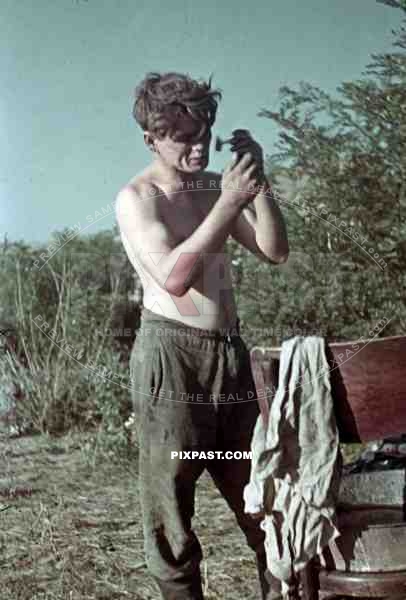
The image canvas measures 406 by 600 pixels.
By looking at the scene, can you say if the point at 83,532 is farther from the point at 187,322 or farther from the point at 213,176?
the point at 213,176

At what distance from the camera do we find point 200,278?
7.21 ft

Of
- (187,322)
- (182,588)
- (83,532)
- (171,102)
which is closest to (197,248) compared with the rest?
(187,322)

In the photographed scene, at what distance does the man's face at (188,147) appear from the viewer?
225cm

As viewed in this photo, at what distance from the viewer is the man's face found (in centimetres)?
225

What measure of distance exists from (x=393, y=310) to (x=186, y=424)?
0.91 m

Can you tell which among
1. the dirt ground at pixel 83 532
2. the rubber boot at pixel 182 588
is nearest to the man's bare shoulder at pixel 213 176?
the dirt ground at pixel 83 532

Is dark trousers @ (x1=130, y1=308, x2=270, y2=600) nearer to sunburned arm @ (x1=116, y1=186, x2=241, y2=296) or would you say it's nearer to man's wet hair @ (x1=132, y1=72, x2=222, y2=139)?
sunburned arm @ (x1=116, y1=186, x2=241, y2=296)

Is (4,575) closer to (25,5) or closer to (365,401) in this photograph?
(365,401)

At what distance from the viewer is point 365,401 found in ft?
5.30

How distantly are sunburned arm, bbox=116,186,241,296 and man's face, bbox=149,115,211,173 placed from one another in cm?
12

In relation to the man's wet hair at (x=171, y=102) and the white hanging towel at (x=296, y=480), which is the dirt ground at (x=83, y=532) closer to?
the white hanging towel at (x=296, y=480)

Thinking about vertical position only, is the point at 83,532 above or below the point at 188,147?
below

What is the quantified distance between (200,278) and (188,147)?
1.32ft

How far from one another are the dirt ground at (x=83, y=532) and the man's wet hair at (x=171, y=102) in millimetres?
1160
